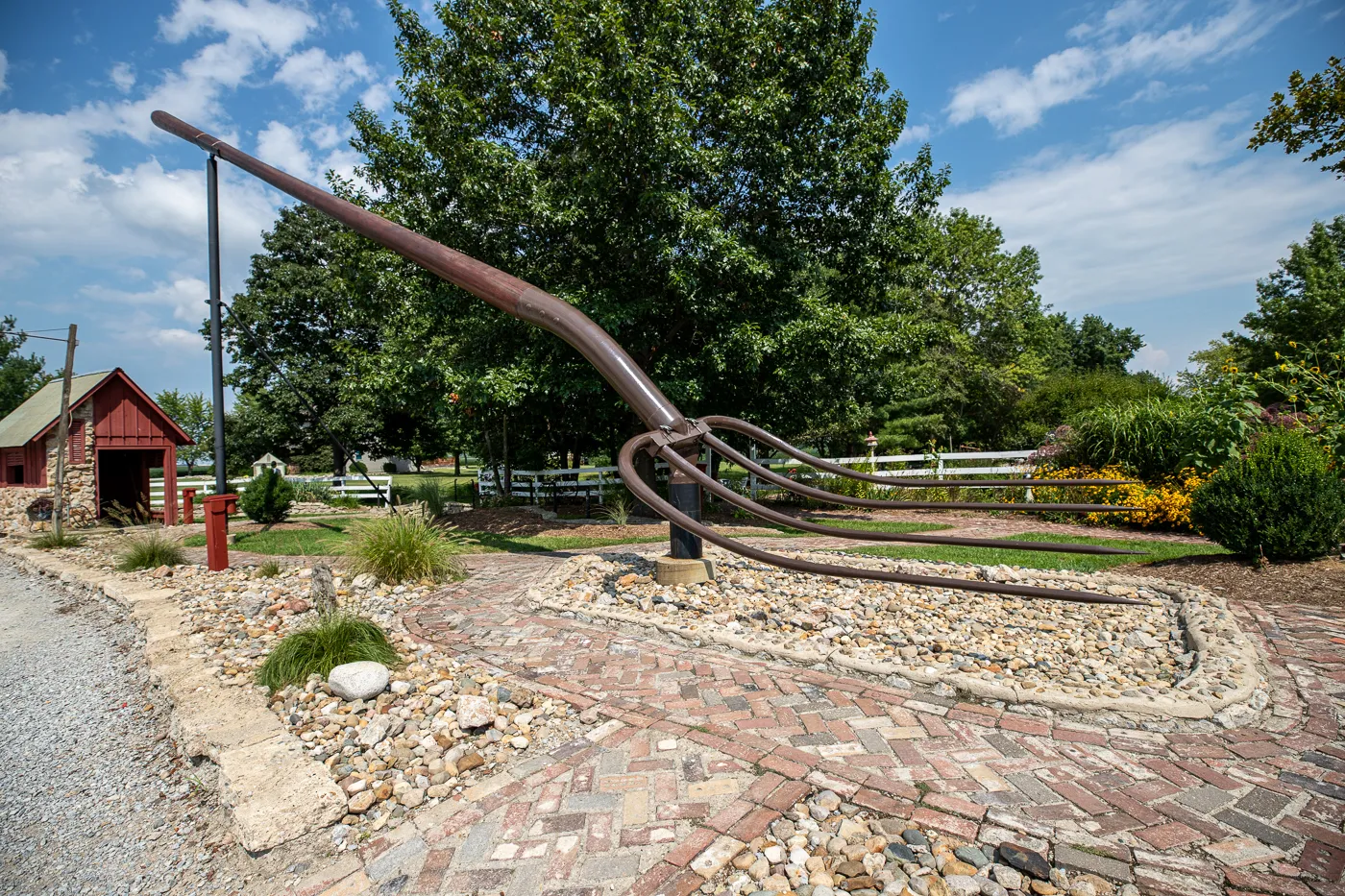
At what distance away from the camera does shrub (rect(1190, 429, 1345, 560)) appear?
5809 mm

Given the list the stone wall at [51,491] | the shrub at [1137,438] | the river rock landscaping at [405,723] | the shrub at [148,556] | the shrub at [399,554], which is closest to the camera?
the river rock landscaping at [405,723]

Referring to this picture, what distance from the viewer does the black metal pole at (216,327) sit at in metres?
7.38

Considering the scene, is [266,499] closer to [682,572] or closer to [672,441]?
[682,572]

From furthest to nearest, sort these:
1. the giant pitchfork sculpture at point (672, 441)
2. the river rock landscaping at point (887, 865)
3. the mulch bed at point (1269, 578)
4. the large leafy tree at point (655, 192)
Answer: the large leafy tree at point (655, 192) → the mulch bed at point (1269, 578) → the giant pitchfork sculpture at point (672, 441) → the river rock landscaping at point (887, 865)

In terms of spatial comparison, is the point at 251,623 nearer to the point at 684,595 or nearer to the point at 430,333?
the point at 684,595

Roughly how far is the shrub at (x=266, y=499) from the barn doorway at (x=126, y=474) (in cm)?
477

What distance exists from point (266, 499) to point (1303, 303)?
33302mm

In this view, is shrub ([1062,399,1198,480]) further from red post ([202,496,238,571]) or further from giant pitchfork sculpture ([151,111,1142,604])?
red post ([202,496,238,571])

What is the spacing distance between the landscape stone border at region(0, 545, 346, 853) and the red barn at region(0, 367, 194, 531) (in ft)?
39.8

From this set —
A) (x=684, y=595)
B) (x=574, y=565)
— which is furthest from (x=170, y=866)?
(x=574, y=565)

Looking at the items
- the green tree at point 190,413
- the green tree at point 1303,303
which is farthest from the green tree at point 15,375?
the green tree at point 1303,303

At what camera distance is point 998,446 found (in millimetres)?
23750

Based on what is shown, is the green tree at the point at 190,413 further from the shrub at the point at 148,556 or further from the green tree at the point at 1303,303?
the green tree at the point at 1303,303

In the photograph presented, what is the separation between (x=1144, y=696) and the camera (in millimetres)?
3193
